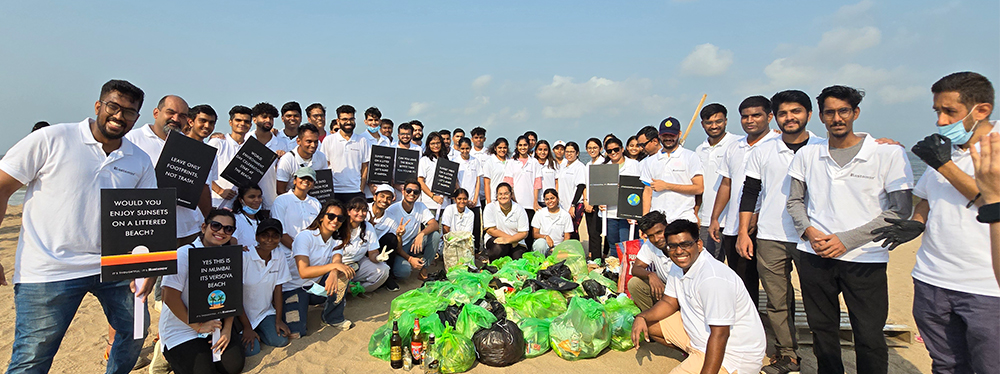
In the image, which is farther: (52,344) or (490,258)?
(490,258)

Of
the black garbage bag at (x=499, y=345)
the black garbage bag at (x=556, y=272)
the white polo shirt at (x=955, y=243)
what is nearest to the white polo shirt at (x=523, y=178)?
the black garbage bag at (x=556, y=272)

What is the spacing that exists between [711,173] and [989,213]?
10.3 ft

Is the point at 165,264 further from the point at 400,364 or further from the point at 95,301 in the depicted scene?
the point at 95,301

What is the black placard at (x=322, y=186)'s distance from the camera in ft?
19.6

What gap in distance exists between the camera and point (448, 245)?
681cm

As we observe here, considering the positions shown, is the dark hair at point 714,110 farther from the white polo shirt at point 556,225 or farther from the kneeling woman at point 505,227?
the kneeling woman at point 505,227

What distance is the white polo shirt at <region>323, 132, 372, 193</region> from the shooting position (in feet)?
22.4

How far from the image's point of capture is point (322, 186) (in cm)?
607

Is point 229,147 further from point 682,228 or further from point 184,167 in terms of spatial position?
point 682,228

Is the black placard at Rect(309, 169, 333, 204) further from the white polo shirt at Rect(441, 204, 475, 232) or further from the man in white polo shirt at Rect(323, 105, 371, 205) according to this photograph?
the white polo shirt at Rect(441, 204, 475, 232)

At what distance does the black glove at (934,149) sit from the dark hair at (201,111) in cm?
548

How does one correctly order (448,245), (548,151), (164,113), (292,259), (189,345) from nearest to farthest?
(189,345)
(164,113)
(292,259)
(448,245)
(548,151)

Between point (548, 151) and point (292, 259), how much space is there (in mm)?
5042

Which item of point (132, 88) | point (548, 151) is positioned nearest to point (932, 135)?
point (132, 88)
